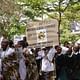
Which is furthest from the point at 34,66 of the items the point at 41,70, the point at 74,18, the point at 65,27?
the point at 65,27

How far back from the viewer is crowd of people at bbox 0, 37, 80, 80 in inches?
356

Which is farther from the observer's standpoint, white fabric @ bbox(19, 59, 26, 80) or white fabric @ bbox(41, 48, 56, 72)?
white fabric @ bbox(41, 48, 56, 72)

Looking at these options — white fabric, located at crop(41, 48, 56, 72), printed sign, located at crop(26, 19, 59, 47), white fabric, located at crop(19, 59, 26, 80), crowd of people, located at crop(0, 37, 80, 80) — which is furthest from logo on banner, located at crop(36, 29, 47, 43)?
white fabric, located at crop(41, 48, 56, 72)

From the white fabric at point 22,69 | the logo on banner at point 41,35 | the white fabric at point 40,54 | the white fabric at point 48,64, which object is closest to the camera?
the logo on banner at point 41,35

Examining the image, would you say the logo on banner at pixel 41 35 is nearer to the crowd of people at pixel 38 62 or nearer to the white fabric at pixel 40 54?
the crowd of people at pixel 38 62

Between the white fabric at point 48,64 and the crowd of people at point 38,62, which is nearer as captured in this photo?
the crowd of people at point 38,62

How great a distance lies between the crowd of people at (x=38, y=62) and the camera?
9031mm

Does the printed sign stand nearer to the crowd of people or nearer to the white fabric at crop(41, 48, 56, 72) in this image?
the crowd of people

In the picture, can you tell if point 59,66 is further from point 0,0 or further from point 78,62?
point 0,0

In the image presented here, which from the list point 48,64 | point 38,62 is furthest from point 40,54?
point 48,64

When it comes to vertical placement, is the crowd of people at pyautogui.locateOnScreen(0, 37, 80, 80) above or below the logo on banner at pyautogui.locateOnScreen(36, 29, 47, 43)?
below

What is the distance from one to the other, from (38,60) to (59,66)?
932mm

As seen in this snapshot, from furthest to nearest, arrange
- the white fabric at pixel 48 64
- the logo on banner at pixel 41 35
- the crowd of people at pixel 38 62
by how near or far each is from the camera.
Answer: the white fabric at pixel 48 64 < the logo on banner at pixel 41 35 < the crowd of people at pixel 38 62

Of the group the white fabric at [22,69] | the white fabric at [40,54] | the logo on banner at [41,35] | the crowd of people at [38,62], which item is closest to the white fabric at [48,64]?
the crowd of people at [38,62]
